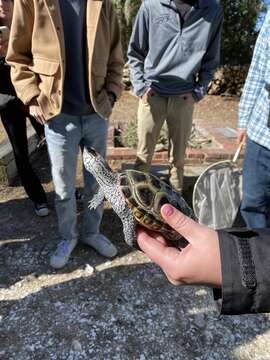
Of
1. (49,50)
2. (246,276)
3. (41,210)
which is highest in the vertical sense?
(49,50)

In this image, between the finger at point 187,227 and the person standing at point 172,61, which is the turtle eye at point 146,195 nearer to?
the finger at point 187,227

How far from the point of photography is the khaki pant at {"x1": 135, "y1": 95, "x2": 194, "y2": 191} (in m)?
3.28

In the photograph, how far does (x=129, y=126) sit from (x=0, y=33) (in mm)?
2428

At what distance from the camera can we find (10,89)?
10.1 feet

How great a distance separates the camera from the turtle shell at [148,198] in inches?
74.7

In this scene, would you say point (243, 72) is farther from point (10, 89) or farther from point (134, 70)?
point (10, 89)

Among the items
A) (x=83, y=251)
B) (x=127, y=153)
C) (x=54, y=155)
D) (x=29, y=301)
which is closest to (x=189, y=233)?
(x=54, y=155)

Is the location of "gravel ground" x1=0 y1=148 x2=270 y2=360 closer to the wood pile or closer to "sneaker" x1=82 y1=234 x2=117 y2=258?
"sneaker" x1=82 y1=234 x2=117 y2=258

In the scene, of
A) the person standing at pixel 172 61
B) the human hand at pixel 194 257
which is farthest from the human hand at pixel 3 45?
the human hand at pixel 194 257

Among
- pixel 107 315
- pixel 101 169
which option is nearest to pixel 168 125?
pixel 101 169

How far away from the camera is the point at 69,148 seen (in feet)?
8.49

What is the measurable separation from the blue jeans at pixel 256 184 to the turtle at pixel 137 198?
69 centimetres

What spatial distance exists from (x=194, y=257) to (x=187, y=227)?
0.36 ft

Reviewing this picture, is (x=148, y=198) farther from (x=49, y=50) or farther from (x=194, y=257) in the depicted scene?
(x=49, y=50)
